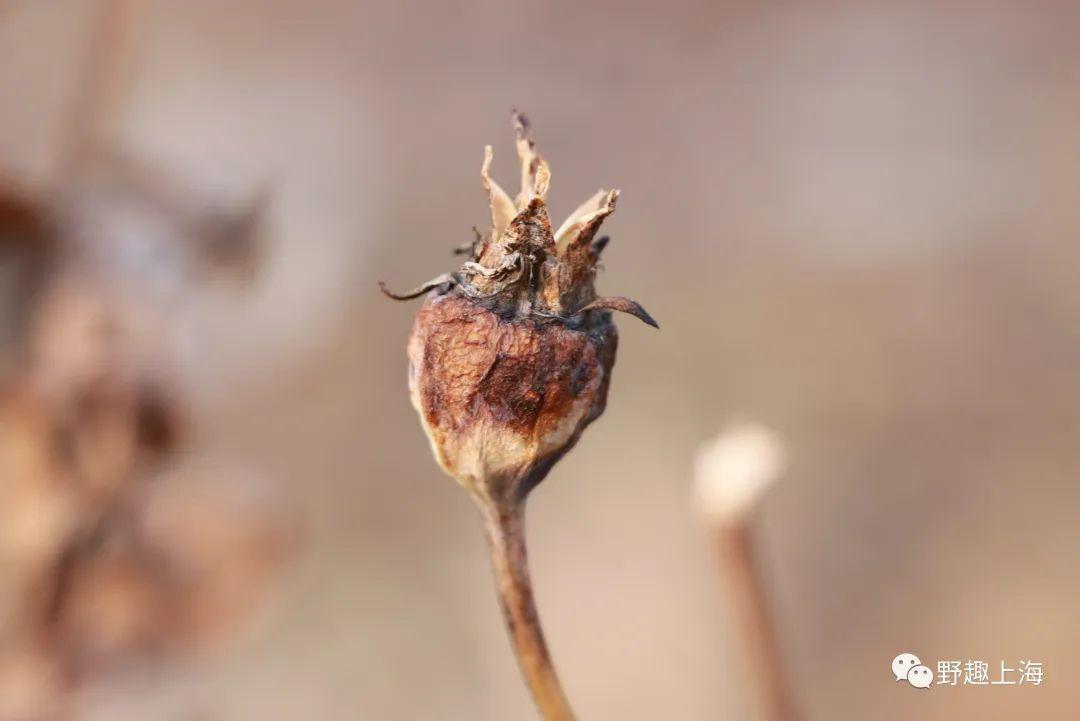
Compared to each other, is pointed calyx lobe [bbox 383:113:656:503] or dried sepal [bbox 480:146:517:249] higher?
dried sepal [bbox 480:146:517:249]

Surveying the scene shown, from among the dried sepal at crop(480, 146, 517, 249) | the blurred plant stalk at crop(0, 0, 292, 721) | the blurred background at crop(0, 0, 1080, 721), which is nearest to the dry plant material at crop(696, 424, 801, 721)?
the dried sepal at crop(480, 146, 517, 249)

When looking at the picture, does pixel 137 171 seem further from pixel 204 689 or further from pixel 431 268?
pixel 204 689

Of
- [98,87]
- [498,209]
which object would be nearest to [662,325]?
[98,87]

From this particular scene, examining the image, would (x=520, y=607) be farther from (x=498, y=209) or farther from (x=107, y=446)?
(x=107, y=446)

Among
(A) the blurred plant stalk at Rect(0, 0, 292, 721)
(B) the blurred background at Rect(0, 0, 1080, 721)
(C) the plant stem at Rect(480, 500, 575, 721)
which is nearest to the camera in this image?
(C) the plant stem at Rect(480, 500, 575, 721)

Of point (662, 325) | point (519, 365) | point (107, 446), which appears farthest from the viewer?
point (662, 325)

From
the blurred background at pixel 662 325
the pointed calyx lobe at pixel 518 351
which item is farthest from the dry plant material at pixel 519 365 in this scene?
the blurred background at pixel 662 325

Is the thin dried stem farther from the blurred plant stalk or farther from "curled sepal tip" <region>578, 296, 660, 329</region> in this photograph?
"curled sepal tip" <region>578, 296, 660, 329</region>
